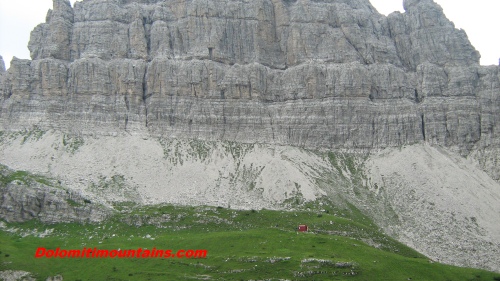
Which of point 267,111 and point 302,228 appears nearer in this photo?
point 302,228

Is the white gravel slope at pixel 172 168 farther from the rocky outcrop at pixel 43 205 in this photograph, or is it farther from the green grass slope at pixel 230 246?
the green grass slope at pixel 230 246

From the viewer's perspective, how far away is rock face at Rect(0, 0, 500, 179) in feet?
475

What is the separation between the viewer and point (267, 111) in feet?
497

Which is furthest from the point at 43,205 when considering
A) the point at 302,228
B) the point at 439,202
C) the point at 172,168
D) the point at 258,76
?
the point at 439,202

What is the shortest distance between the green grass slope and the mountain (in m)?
10.3

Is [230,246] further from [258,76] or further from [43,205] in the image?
[258,76]

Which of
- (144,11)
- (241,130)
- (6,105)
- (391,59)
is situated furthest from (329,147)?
(6,105)

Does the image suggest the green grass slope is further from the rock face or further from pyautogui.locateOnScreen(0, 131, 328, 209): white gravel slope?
the rock face

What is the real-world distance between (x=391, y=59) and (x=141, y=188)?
3533 inches

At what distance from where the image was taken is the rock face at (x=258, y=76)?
145 meters

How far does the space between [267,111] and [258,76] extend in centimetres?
1138

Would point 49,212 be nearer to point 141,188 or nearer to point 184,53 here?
point 141,188

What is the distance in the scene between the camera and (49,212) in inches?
4063

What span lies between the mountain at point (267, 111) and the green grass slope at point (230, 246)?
10.3 metres
